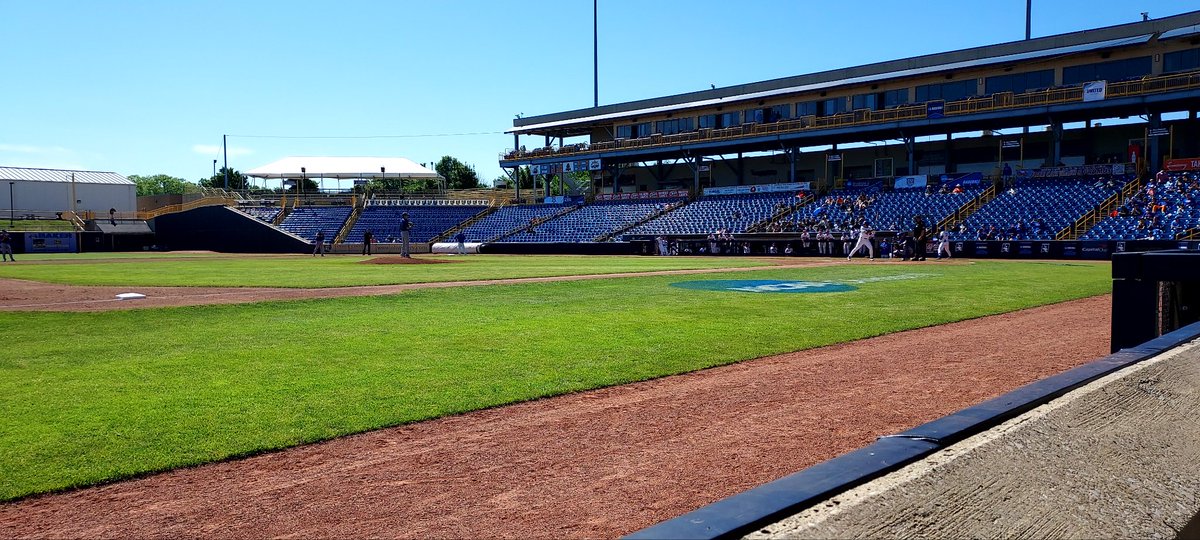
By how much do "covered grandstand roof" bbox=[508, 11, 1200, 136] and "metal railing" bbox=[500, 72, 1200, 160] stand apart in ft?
7.69

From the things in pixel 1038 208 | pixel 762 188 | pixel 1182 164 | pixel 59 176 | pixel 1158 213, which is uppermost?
pixel 59 176

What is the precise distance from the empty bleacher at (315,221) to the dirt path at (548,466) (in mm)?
57747

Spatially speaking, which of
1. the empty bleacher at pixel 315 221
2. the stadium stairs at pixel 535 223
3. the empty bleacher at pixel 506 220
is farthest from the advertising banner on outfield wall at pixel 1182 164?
the empty bleacher at pixel 315 221

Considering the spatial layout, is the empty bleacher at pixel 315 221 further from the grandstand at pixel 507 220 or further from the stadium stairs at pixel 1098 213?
the stadium stairs at pixel 1098 213

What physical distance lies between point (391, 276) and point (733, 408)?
18.1 m

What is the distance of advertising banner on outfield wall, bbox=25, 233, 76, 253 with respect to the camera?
59.2 m

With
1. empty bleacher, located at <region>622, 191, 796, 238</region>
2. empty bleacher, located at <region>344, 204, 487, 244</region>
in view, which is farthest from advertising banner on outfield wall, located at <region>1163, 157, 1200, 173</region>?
empty bleacher, located at <region>344, 204, 487, 244</region>

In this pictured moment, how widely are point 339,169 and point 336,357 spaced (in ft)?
229

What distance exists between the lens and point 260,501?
3.77 metres

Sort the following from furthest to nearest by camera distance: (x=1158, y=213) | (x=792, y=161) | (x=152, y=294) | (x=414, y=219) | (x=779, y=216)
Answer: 1. (x=414, y=219)
2. (x=792, y=161)
3. (x=779, y=216)
4. (x=1158, y=213)
5. (x=152, y=294)

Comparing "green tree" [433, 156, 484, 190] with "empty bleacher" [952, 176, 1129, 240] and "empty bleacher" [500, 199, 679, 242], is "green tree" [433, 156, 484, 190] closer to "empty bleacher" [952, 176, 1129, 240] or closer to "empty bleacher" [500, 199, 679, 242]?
"empty bleacher" [500, 199, 679, 242]

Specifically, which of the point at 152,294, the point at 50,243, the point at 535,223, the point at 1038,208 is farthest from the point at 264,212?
the point at 1038,208

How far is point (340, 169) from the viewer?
73.3 m

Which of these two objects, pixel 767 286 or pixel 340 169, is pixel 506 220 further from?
pixel 767 286
